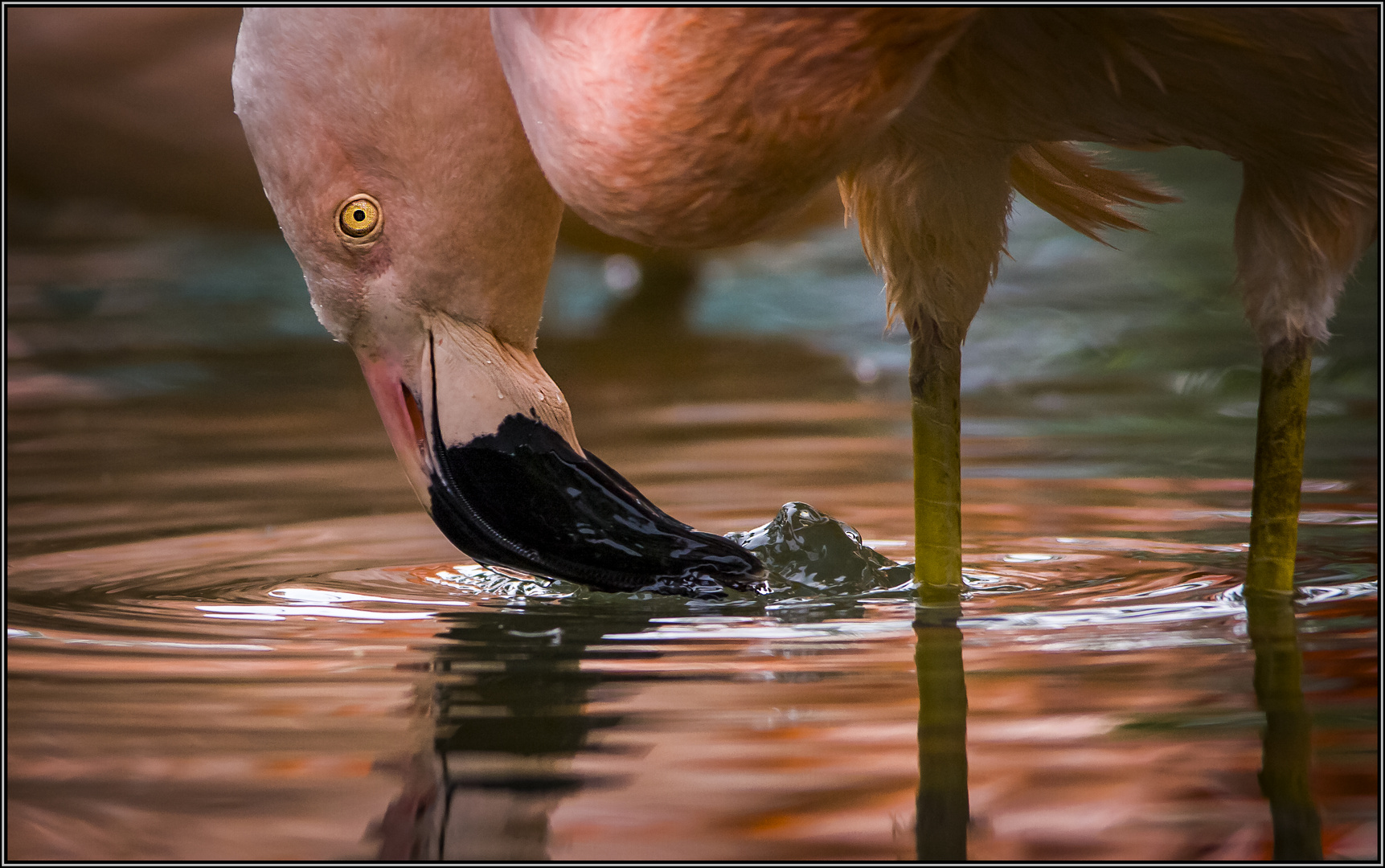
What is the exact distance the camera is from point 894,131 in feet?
7.86

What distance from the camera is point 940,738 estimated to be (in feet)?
6.15

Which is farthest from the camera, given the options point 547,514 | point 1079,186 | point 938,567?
point 1079,186

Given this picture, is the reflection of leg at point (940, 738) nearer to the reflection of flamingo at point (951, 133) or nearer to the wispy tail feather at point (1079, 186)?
the reflection of flamingo at point (951, 133)

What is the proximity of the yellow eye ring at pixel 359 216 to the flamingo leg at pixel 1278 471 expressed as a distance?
→ 1.32 metres

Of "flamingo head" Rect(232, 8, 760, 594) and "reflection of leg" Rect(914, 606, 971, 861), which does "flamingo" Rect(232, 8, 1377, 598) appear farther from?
"reflection of leg" Rect(914, 606, 971, 861)

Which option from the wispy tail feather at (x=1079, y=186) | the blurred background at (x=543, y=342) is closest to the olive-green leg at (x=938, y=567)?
the blurred background at (x=543, y=342)

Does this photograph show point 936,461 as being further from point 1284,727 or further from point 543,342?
point 543,342

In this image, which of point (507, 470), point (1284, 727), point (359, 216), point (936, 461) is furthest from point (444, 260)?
point (1284, 727)

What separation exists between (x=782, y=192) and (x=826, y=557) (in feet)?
3.09

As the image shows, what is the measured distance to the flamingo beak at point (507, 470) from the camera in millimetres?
2332

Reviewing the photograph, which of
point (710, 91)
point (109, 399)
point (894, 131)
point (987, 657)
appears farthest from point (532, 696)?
point (109, 399)

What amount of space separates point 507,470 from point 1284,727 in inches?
43.0

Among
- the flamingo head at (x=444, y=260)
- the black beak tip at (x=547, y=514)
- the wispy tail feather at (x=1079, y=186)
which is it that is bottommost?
the black beak tip at (x=547, y=514)

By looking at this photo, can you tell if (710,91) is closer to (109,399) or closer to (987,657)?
(987,657)
